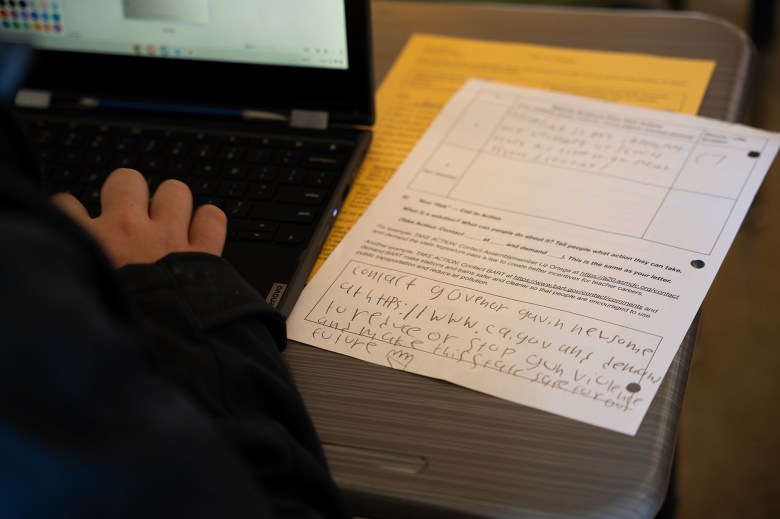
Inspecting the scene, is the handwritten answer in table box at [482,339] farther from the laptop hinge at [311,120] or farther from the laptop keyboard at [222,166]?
the laptop hinge at [311,120]

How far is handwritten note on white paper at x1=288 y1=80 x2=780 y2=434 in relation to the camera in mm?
546

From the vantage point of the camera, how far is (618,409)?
1.69 ft

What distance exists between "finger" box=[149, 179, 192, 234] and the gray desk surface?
12cm

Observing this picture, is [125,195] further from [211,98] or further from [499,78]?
[499,78]

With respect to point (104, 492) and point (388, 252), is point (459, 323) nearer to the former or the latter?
point (388, 252)

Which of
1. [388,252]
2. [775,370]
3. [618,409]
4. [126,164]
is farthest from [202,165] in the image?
[775,370]

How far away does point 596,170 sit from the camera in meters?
0.72

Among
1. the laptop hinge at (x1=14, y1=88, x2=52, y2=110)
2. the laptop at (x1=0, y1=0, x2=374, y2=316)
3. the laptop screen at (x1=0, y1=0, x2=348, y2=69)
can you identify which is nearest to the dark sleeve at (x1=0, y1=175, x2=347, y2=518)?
the laptop at (x1=0, y1=0, x2=374, y2=316)

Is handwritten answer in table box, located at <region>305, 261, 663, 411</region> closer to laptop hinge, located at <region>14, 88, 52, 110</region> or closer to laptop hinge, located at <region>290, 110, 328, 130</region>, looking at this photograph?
laptop hinge, located at <region>290, 110, 328, 130</region>

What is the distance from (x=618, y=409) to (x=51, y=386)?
33 cm

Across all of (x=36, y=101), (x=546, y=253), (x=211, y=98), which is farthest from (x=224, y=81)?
(x=546, y=253)

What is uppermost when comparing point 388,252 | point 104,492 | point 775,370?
point 104,492

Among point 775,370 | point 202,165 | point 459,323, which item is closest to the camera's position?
point 459,323

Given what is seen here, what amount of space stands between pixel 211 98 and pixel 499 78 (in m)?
0.29
